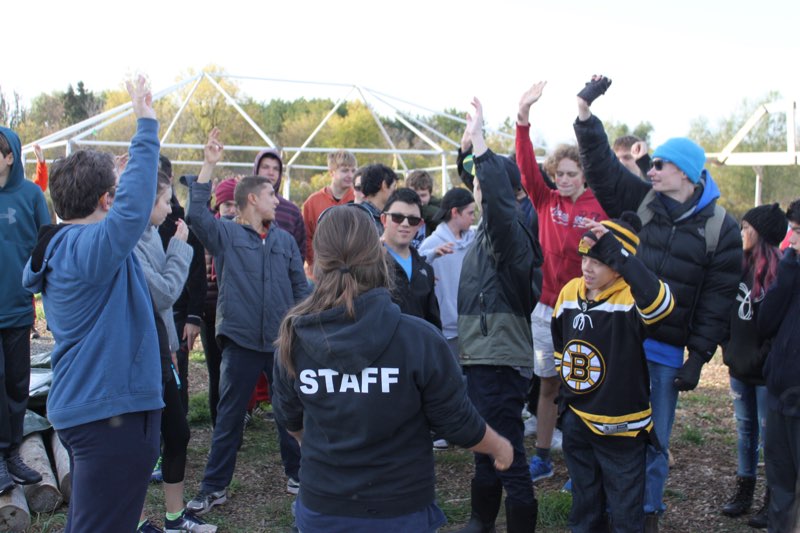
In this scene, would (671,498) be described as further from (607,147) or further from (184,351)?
(184,351)

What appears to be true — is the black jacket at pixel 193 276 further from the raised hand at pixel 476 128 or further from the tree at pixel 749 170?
the tree at pixel 749 170

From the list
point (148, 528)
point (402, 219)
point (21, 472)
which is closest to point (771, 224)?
point (402, 219)

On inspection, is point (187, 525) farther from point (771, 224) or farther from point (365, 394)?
point (771, 224)

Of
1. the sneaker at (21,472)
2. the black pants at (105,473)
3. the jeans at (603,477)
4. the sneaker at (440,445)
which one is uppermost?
the black pants at (105,473)

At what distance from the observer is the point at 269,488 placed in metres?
5.31

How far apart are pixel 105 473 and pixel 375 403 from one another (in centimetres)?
121

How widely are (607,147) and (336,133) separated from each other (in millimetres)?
40387

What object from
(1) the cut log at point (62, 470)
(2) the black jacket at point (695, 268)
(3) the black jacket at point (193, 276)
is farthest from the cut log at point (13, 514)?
(2) the black jacket at point (695, 268)

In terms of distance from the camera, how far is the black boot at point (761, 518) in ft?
14.9

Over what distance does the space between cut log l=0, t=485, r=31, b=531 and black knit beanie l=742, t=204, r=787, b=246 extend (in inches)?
193

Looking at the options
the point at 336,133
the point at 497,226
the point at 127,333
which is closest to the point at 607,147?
the point at 497,226

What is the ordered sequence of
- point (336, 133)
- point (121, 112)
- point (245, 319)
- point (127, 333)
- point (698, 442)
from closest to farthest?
point (127, 333) → point (245, 319) → point (698, 442) → point (121, 112) → point (336, 133)

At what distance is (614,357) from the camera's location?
12.3 ft

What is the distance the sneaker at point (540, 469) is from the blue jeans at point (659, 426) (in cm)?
135
